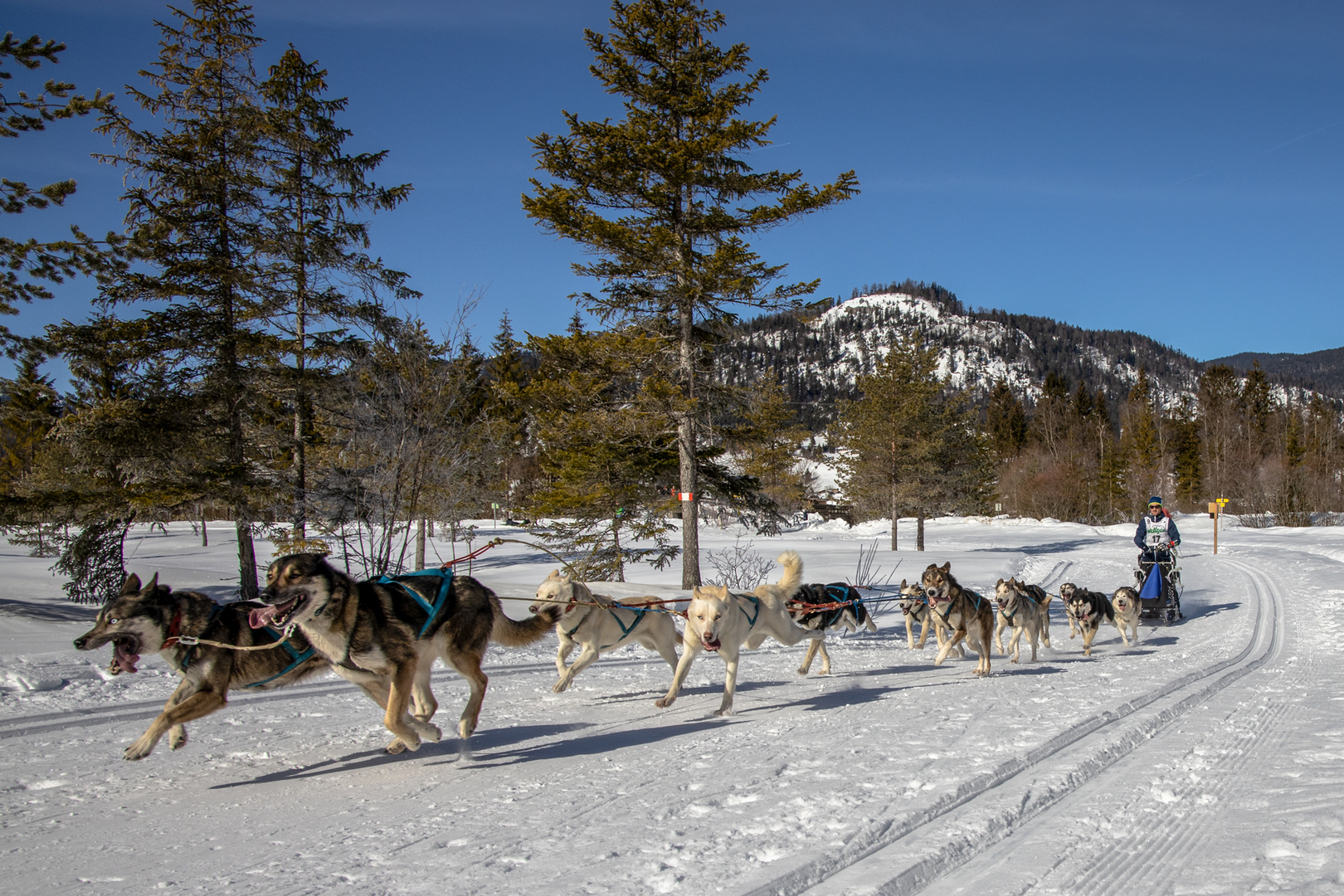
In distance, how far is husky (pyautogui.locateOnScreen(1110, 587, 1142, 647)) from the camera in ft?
35.0

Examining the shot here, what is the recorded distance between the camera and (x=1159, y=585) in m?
12.6

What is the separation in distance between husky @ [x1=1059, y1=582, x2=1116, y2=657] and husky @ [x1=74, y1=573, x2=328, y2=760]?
9.03 meters

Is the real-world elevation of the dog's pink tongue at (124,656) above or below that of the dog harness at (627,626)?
above

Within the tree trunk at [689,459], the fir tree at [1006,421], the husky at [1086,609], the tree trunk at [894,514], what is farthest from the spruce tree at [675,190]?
the fir tree at [1006,421]

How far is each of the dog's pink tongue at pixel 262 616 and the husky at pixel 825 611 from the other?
5.16 metres

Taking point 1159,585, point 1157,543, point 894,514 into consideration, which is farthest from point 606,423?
point 894,514

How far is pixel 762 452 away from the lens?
36.1 m

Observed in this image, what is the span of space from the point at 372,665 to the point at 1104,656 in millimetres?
8655

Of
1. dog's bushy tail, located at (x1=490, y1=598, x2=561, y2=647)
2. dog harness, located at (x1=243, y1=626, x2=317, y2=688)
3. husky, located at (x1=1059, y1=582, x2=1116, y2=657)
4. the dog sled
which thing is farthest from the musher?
dog harness, located at (x1=243, y1=626, x2=317, y2=688)

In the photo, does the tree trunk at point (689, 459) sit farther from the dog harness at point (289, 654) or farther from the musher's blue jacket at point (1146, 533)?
the dog harness at point (289, 654)

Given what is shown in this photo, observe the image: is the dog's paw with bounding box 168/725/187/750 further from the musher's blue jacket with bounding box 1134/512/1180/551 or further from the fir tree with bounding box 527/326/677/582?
the musher's blue jacket with bounding box 1134/512/1180/551

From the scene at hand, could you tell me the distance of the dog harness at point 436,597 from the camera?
4.87 meters

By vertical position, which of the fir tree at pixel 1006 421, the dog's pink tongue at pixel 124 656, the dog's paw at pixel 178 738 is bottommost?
the dog's paw at pixel 178 738

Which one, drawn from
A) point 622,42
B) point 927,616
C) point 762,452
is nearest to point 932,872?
point 927,616
